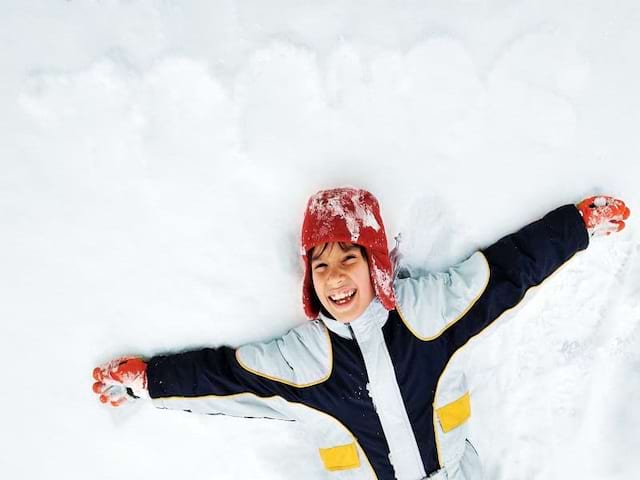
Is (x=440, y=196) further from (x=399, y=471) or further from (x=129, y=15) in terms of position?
(x=129, y=15)

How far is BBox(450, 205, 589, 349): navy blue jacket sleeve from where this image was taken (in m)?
2.02

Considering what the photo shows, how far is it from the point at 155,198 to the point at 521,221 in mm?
1314

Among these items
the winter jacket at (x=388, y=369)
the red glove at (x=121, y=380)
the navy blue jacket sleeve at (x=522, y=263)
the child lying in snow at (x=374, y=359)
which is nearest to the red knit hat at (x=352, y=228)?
the child lying in snow at (x=374, y=359)

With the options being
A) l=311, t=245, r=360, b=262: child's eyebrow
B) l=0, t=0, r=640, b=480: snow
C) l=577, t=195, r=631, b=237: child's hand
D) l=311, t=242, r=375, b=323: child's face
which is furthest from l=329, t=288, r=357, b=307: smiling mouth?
l=577, t=195, r=631, b=237: child's hand

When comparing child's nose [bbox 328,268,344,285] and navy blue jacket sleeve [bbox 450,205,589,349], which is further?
navy blue jacket sleeve [bbox 450,205,589,349]

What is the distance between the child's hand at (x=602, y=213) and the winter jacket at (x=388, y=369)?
5 centimetres

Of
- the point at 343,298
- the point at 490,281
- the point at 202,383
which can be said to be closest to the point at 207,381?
the point at 202,383

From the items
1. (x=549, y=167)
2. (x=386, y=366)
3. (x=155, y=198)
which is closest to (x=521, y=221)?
(x=549, y=167)

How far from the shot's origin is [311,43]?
2012mm

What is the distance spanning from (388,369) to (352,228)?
1.62 feet

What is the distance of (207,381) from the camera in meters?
2.03

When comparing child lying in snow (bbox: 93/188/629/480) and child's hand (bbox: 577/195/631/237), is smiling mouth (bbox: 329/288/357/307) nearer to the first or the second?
child lying in snow (bbox: 93/188/629/480)

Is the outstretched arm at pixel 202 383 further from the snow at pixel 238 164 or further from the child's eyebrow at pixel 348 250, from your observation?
the child's eyebrow at pixel 348 250

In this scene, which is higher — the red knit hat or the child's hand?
the red knit hat
